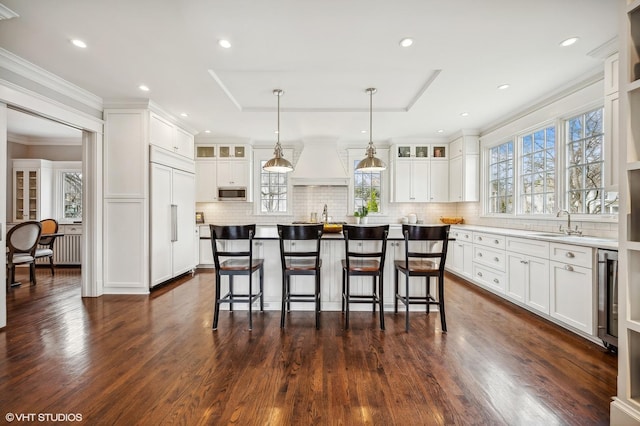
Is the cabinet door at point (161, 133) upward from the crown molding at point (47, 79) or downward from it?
downward

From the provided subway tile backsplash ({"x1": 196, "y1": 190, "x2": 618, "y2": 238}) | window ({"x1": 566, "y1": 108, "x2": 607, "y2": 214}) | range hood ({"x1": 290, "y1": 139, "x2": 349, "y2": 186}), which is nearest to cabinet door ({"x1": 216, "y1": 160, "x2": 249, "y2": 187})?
subway tile backsplash ({"x1": 196, "y1": 190, "x2": 618, "y2": 238})

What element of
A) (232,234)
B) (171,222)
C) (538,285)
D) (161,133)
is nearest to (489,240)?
(538,285)

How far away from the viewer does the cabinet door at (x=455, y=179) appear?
5.78 meters

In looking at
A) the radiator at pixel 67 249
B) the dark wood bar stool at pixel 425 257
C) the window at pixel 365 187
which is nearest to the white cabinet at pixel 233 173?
the window at pixel 365 187

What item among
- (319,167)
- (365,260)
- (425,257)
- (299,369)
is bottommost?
(299,369)

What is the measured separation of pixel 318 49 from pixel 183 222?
3.84 metres

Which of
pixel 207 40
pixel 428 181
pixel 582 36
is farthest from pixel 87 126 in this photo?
pixel 428 181

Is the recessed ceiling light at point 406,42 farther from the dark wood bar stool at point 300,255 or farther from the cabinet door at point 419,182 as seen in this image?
the cabinet door at point 419,182

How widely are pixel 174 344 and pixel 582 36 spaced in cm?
458

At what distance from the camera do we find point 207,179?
21.0 feet

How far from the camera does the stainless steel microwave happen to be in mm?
6379

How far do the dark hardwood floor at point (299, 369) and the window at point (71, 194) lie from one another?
388 centimetres

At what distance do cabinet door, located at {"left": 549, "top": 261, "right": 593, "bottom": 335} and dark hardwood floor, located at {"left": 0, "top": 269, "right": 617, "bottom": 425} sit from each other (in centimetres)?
16

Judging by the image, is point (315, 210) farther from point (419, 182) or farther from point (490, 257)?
point (490, 257)
